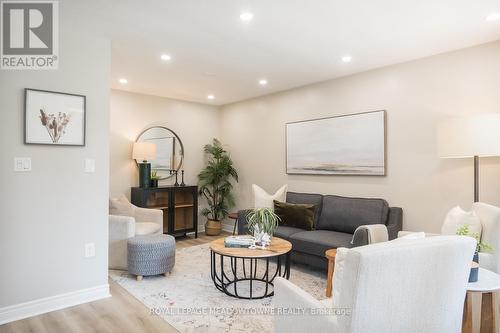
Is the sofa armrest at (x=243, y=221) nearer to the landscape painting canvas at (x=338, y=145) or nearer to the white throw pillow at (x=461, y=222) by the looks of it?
the landscape painting canvas at (x=338, y=145)

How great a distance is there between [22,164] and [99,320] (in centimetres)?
138

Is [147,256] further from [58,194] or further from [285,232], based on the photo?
[285,232]

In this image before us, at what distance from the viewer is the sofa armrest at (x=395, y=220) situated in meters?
3.50

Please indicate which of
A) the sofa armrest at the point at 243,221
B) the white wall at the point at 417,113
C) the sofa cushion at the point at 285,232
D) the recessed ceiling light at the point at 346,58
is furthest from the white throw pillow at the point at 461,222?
the sofa armrest at the point at 243,221

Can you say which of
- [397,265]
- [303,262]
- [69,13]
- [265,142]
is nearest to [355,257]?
[397,265]

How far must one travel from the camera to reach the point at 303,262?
3.70 m

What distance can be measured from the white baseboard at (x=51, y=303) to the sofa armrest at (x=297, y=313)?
6.36ft

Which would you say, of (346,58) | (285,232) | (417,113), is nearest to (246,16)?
(346,58)

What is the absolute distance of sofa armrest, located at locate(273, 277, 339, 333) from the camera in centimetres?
143

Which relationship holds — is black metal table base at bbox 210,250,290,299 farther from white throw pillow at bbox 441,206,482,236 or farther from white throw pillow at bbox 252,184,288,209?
white throw pillow at bbox 441,206,482,236

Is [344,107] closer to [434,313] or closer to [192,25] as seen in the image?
[192,25]

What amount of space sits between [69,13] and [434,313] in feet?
10.5

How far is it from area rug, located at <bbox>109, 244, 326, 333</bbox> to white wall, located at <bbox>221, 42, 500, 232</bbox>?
4.35 ft

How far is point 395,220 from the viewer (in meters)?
3.62
